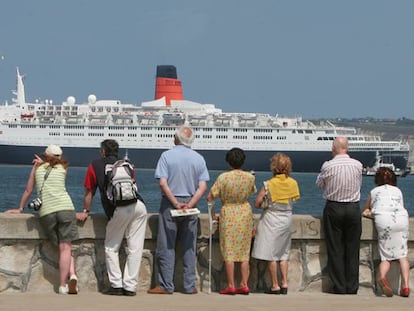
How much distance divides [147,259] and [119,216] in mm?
471

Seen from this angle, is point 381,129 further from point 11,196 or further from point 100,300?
point 100,300

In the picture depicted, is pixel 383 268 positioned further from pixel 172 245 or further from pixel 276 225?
pixel 172 245

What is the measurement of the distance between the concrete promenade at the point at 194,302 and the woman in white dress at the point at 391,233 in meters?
0.15

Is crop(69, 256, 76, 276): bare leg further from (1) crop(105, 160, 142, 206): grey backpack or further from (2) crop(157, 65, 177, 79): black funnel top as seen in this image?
(2) crop(157, 65, 177, 79): black funnel top

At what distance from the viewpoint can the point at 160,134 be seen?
265 feet

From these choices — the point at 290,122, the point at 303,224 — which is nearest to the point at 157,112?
the point at 290,122

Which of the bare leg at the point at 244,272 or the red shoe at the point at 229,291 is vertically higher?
the bare leg at the point at 244,272

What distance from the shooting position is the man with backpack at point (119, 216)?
5996 mm

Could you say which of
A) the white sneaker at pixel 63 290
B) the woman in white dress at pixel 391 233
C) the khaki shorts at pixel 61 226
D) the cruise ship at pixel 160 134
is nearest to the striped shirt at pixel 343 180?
the woman in white dress at pixel 391 233

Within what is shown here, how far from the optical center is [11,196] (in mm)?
33312

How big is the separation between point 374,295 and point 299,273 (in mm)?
511

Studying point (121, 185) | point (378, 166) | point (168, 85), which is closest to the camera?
point (121, 185)

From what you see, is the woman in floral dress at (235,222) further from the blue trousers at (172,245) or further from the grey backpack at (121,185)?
the grey backpack at (121,185)

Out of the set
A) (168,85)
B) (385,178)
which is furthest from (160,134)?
(385,178)
